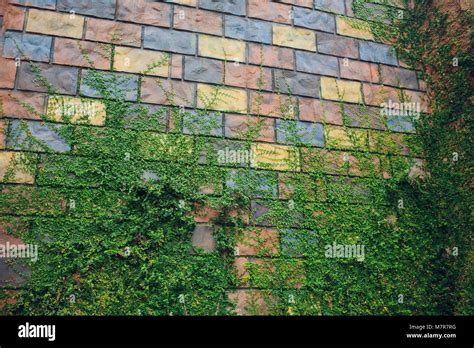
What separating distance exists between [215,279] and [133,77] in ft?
4.56

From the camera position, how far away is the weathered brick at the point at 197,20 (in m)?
2.55

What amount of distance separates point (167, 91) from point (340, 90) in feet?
4.20

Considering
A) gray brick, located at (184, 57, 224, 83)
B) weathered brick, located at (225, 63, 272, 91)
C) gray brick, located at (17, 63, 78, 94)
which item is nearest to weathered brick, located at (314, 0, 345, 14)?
weathered brick, located at (225, 63, 272, 91)

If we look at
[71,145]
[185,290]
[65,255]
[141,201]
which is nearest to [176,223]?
[141,201]

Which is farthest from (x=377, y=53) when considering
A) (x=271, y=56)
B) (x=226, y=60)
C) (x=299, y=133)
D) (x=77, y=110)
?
(x=77, y=110)

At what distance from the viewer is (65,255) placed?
2.04 metres

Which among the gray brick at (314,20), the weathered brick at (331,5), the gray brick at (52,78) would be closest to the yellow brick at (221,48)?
the gray brick at (314,20)

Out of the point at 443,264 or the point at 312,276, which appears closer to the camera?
the point at 312,276

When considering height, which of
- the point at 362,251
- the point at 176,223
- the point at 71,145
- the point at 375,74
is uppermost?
the point at 375,74

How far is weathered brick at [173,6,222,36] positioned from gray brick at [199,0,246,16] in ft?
0.16

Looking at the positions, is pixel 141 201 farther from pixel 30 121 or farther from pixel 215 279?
pixel 30 121

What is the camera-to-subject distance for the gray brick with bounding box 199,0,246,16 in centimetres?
263

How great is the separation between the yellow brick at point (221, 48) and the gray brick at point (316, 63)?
0.44 meters
